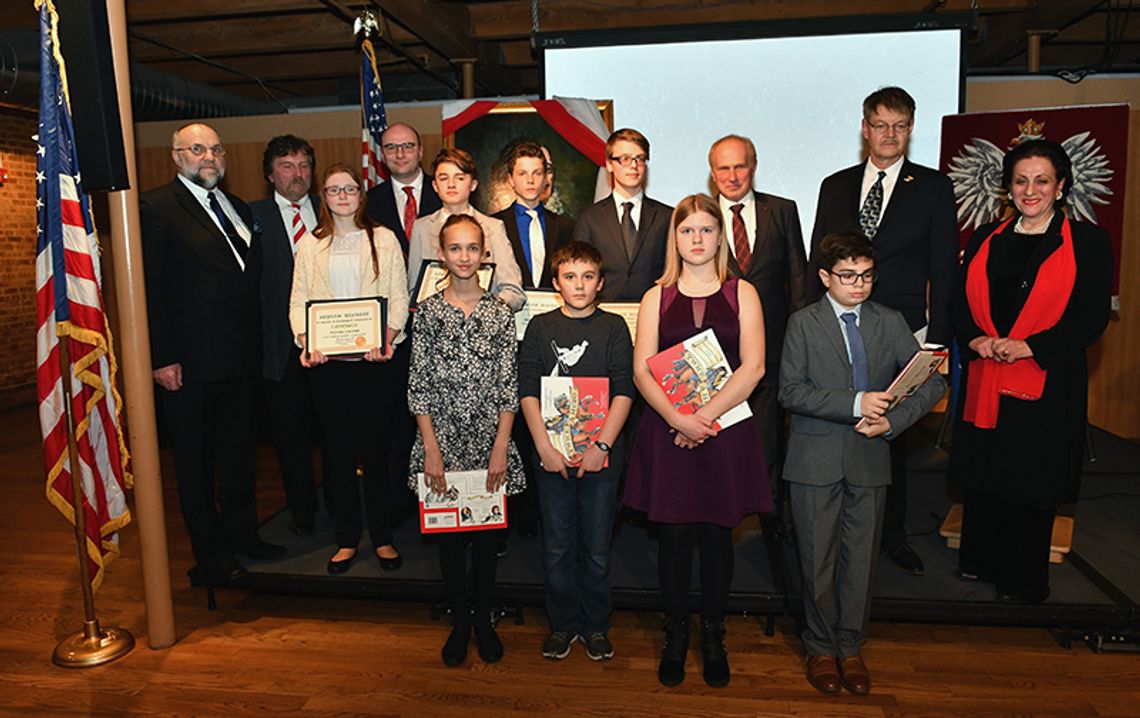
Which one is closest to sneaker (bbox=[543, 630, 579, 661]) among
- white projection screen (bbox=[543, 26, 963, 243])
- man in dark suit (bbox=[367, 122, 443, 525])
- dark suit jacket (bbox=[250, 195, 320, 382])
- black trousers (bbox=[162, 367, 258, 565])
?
man in dark suit (bbox=[367, 122, 443, 525])

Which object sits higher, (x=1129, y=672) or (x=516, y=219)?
(x=516, y=219)

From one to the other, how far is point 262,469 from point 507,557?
2855 millimetres

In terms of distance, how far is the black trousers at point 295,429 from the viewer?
12.2 ft

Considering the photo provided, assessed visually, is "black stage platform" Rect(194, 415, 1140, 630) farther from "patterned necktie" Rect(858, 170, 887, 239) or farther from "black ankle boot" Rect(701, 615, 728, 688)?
"patterned necktie" Rect(858, 170, 887, 239)

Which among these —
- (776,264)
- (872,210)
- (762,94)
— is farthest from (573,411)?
(762,94)

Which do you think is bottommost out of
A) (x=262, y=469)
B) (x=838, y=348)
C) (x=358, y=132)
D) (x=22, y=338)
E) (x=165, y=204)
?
(x=262, y=469)

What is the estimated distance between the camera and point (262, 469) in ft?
18.6

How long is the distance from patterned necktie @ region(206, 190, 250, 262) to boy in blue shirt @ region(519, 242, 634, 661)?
4.65 feet

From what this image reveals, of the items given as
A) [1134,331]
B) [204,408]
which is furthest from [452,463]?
[1134,331]

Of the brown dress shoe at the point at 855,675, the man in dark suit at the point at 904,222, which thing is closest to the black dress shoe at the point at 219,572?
the brown dress shoe at the point at 855,675

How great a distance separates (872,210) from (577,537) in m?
1.78

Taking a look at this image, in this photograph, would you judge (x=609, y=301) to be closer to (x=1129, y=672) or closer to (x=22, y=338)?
(x=1129, y=672)

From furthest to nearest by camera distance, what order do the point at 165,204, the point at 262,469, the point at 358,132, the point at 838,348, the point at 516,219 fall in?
the point at 358,132
the point at 262,469
the point at 516,219
the point at 165,204
the point at 838,348

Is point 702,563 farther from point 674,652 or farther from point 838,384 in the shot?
point 838,384
